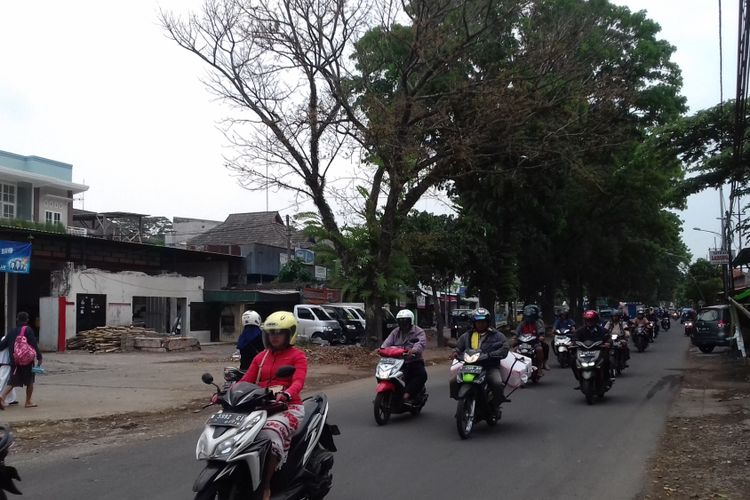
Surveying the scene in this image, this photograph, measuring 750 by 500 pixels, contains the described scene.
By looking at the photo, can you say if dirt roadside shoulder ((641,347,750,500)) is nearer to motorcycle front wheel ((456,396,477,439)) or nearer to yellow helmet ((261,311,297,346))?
motorcycle front wheel ((456,396,477,439))

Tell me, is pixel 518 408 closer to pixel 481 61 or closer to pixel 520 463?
pixel 520 463

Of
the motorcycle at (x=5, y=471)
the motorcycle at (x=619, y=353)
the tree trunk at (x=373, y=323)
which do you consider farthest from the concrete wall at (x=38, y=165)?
the motorcycle at (x=5, y=471)

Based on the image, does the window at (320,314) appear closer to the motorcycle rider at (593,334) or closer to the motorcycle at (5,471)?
the motorcycle rider at (593,334)

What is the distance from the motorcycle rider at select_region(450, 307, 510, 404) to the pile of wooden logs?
2041cm

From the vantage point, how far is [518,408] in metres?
12.1

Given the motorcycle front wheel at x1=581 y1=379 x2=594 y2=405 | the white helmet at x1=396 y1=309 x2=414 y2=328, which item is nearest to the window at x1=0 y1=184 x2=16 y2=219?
the white helmet at x1=396 y1=309 x2=414 y2=328

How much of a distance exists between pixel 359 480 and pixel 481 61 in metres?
21.4

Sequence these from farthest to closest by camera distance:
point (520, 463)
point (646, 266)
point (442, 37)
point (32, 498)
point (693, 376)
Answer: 1. point (646, 266)
2. point (442, 37)
3. point (693, 376)
4. point (520, 463)
5. point (32, 498)

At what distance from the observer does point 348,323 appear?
114 feet

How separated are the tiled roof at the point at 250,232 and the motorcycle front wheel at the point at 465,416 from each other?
38154 mm

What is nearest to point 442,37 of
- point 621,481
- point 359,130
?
point 359,130

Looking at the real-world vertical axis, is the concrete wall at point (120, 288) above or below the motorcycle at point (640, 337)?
above

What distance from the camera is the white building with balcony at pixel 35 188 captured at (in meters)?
34.6

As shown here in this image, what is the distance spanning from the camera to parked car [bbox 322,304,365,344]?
33.9 meters
